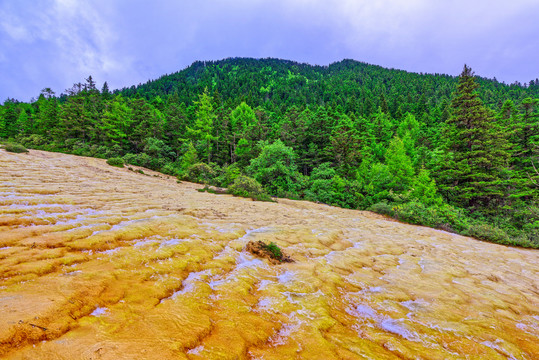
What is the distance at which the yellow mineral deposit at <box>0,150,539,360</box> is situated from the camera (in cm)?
206

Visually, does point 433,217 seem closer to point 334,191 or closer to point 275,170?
point 334,191

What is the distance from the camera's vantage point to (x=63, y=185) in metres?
8.12

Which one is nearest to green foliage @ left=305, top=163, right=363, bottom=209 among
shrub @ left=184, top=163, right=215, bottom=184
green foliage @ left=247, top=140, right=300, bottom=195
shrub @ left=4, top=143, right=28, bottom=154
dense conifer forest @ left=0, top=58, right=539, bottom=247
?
dense conifer forest @ left=0, top=58, right=539, bottom=247

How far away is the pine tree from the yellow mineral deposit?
14.2 metres

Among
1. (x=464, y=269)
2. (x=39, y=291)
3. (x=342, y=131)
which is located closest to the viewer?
(x=39, y=291)

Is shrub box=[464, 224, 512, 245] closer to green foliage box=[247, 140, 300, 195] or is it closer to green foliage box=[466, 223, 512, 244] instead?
green foliage box=[466, 223, 512, 244]

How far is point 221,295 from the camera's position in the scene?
3.13 metres

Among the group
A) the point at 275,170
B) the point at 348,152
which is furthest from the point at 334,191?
the point at 348,152

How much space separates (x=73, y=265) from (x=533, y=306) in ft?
25.2

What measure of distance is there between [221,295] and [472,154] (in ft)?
73.9

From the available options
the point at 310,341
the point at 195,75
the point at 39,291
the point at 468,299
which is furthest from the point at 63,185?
the point at 195,75

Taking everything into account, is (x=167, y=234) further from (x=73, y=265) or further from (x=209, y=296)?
(x=209, y=296)

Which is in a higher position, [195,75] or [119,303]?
[195,75]

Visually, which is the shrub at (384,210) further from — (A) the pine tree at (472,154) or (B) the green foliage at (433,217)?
(A) the pine tree at (472,154)
